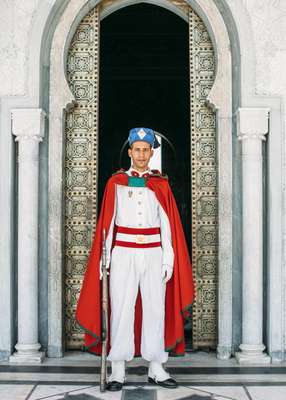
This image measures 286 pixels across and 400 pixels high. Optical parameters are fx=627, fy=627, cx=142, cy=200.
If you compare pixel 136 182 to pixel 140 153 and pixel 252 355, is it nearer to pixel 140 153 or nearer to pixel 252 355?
pixel 140 153

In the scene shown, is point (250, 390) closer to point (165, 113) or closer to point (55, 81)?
point (55, 81)

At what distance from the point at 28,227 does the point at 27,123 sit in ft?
3.08

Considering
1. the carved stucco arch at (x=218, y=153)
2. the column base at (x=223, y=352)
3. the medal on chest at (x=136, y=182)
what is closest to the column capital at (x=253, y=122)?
the carved stucco arch at (x=218, y=153)

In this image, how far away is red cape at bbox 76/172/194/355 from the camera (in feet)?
15.8

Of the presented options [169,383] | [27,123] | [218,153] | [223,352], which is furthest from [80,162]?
[169,383]

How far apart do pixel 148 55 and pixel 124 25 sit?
109 cm

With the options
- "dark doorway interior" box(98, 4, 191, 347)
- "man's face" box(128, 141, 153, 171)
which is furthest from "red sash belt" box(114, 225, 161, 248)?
"dark doorway interior" box(98, 4, 191, 347)

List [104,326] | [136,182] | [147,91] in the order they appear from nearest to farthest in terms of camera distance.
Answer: [104,326] → [136,182] → [147,91]

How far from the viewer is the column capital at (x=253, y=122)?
564 cm

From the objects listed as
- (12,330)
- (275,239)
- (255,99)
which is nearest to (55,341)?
(12,330)

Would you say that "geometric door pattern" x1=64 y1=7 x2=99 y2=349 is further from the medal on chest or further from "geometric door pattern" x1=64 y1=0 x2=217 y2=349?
the medal on chest

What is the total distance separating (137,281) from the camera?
479 cm

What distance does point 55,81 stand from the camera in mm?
5969

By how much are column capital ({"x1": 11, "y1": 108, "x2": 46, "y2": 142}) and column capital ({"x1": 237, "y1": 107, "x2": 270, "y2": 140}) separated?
182 cm
